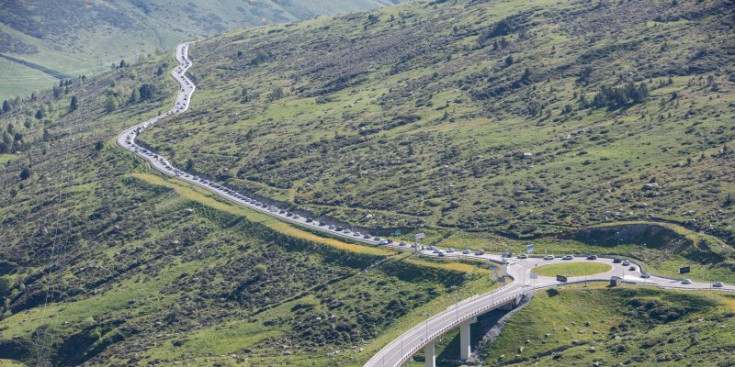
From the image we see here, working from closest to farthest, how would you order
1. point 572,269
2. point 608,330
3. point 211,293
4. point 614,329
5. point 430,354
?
1. point 430,354
2. point 614,329
3. point 608,330
4. point 572,269
5. point 211,293

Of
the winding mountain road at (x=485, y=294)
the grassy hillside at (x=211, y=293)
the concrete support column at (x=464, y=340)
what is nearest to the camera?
the winding mountain road at (x=485, y=294)

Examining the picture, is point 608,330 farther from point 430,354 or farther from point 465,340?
point 430,354

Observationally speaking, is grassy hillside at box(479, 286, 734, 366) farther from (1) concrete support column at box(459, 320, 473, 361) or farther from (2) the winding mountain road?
(2) the winding mountain road

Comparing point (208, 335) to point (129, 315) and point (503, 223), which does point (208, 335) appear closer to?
point (129, 315)

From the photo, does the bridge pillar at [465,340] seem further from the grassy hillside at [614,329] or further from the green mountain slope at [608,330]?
the grassy hillside at [614,329]

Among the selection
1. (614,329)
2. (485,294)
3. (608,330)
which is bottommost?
(485,294)

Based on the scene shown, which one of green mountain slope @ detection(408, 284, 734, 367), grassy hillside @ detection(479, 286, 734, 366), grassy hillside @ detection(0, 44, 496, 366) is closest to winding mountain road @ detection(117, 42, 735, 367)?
green mountain slope @ detection(408, 284, 734, 367)

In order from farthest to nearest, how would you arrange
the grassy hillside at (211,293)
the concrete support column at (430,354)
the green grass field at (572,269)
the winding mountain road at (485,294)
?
1. the grassy hillside at (211,293)
2. the green grass field at (572,269)
3. the concrete support column at (430,354)
4. the winding mountain road at (485,294)

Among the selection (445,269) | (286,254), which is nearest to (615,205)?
(445,269)

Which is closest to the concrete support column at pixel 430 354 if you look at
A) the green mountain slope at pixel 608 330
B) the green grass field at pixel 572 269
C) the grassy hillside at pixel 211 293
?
the green mountain slope at pixel 608 330

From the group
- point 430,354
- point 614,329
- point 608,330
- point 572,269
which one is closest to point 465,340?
point 430,354
